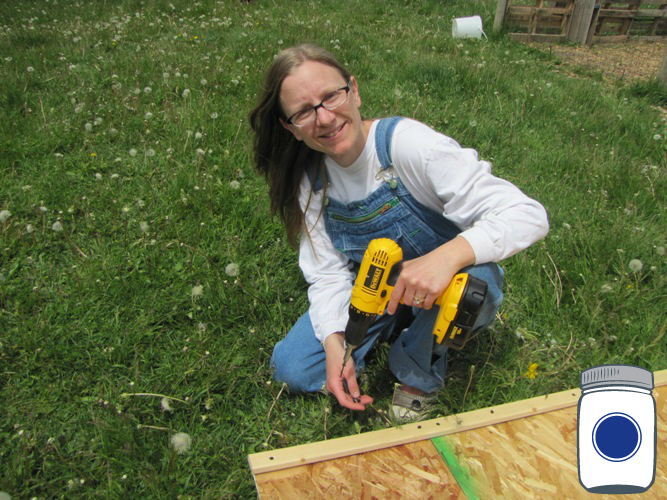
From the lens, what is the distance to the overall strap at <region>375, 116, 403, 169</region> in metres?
2.40

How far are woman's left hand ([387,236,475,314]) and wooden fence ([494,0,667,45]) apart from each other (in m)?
6.71

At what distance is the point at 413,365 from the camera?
2.54 meters

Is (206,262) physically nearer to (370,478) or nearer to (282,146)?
(282,146)

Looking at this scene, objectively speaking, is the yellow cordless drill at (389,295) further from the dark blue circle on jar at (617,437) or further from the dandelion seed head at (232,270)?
the dandelion seed head at (232,270)

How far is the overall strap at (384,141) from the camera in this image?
240 centimetres

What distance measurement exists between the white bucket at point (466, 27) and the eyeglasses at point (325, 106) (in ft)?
18.5

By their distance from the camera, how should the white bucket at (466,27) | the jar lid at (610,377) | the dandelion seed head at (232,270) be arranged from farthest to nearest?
the white bucket at (466,27)
the dandelion seed head at (232,270)
the jar lid at (610,377)

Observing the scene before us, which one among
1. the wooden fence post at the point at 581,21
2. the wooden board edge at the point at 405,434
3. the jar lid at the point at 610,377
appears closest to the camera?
the jar lid at the point at 610,377

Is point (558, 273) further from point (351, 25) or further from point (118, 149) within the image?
point (351, 25)

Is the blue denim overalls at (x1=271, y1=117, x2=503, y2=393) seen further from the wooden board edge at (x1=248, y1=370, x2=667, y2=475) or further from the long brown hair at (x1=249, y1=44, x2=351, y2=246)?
the wooden board edge at (x1=248, y1=370, x2=667, y2=475)

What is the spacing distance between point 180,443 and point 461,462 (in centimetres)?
116

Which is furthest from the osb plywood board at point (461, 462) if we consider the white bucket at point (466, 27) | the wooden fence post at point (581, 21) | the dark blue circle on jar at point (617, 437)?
the wooden fence post at point (581, 21)

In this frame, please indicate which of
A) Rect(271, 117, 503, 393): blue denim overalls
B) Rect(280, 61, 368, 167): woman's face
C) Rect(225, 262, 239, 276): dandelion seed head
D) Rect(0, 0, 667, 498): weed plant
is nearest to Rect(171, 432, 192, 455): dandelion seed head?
Rect(0, 0, 667, 498): weed plant

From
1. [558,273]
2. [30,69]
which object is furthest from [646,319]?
[30,69]
